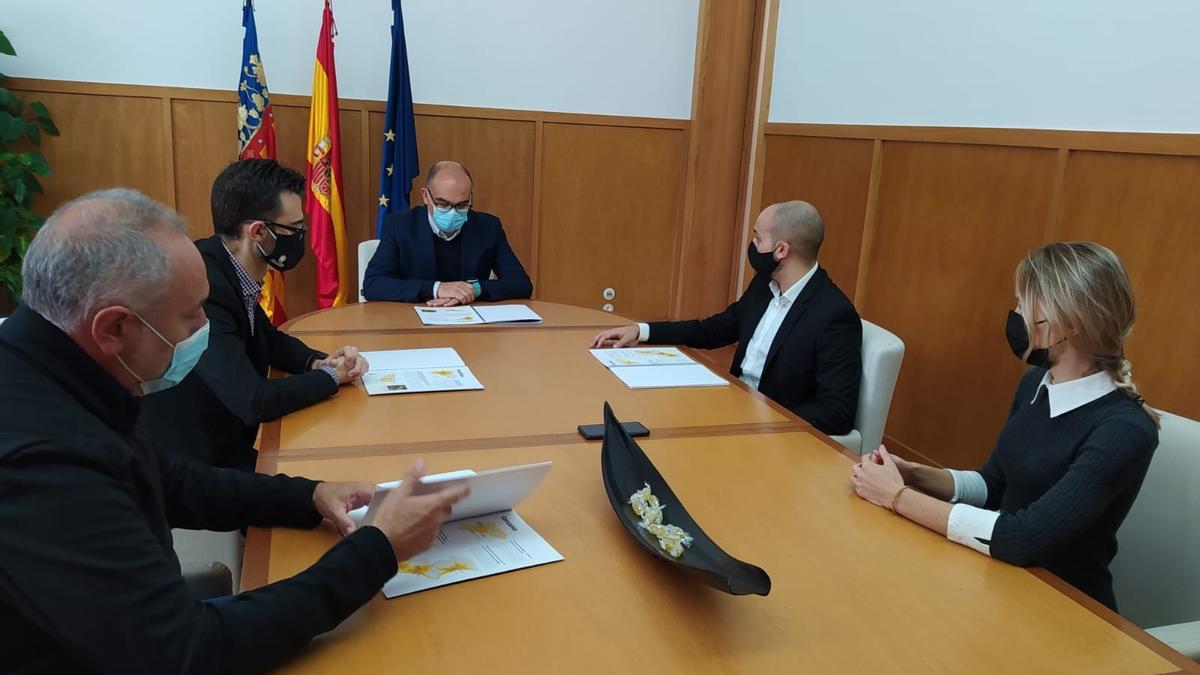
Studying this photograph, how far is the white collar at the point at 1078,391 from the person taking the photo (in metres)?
1.56

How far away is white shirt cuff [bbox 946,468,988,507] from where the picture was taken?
1.78 m

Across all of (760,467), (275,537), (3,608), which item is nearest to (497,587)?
(275,537)

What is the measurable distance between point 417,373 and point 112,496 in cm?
131

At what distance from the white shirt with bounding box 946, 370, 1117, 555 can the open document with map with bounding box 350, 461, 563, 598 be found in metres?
0.72

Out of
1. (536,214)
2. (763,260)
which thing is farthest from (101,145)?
(763,260)

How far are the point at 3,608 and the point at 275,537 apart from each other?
1.52 ft

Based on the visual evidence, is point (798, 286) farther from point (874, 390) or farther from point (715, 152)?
point (715, 152)

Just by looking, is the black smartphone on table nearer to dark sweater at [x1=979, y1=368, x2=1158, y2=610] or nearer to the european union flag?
dark sweater at [x1=979, y1=368, x2=1158, y2=610]

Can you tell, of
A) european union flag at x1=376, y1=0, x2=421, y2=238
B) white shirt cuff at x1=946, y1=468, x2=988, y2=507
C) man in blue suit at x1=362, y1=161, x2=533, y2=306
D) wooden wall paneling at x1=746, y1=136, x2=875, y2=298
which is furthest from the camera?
european union flag at x1=376, y1=0, x2=421, y2=238

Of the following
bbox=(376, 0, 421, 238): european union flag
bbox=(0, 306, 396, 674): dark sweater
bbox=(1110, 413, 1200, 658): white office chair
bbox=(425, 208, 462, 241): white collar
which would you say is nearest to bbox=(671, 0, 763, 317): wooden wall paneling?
bbox=(376, 0, 421, 238): european union flag

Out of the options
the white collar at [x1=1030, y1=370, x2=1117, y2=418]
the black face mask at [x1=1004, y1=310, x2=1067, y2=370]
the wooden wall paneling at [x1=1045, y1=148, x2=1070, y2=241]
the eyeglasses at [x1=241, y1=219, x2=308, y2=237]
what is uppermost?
the wooden wall paneling at [x1=1045, y1=148, x2=1070, y2=241]

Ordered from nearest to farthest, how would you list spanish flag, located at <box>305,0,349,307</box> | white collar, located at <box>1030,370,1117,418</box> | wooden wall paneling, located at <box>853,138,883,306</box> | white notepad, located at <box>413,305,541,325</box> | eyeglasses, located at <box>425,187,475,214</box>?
white collar, located at <box>1030,370,1117,418</box>, white notepad, located at <box>413,305,541,325</box>, eyeglasses, located at <box>425,187,475,214</box>, wooden wall paneling, located at <box>853,138,883,306</box>, spanish flag, located at <box>305,0,349,307</box>

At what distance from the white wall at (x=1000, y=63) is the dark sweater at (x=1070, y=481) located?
1.61 m

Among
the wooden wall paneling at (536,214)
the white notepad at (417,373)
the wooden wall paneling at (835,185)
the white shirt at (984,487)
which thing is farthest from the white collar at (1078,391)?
the wooden wall paneling at (536,214)
